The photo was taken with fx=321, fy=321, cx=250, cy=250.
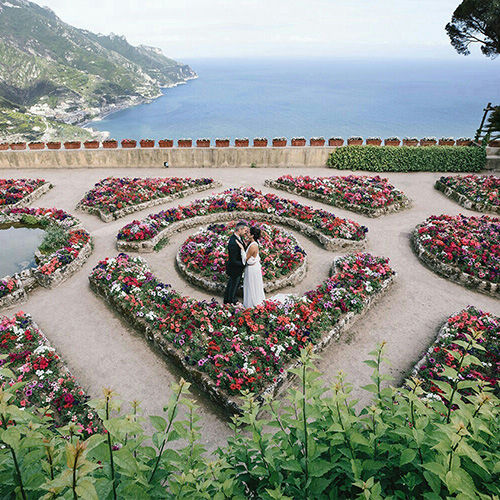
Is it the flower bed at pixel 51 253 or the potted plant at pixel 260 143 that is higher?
the potted plant at pixel 260 143

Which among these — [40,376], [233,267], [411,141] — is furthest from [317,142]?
[40,376]

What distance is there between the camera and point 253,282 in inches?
406

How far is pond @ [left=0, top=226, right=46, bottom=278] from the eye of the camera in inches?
527

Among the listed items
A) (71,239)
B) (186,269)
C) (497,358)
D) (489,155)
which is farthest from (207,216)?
(489,155)

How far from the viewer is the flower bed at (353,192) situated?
57.8 feet

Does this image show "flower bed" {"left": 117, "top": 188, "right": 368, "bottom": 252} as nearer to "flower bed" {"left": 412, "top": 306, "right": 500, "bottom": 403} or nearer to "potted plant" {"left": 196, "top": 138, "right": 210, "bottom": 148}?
"flower bed" {"left": 412, "top": 306, "right": 500, "bottom": 403}

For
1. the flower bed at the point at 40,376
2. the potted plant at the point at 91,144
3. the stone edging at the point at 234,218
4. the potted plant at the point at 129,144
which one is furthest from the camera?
the potted plant at the point at 129,144

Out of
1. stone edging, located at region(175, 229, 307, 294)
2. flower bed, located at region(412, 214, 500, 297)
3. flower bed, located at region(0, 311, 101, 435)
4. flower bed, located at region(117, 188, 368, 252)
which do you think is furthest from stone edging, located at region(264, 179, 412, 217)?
flower bed, located at region(0, 311, 101, 435)

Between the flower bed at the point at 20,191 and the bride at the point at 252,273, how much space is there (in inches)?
587

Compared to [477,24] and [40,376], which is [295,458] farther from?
[477,24]

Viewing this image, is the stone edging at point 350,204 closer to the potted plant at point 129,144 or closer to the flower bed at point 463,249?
the flower bed at point 463,249

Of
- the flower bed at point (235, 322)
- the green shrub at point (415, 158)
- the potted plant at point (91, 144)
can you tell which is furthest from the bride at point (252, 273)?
the potted plant at point (91, 144)

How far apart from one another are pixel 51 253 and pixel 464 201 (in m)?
21.4

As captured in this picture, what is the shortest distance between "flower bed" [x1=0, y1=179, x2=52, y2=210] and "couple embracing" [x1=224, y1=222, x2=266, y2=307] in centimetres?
1444
